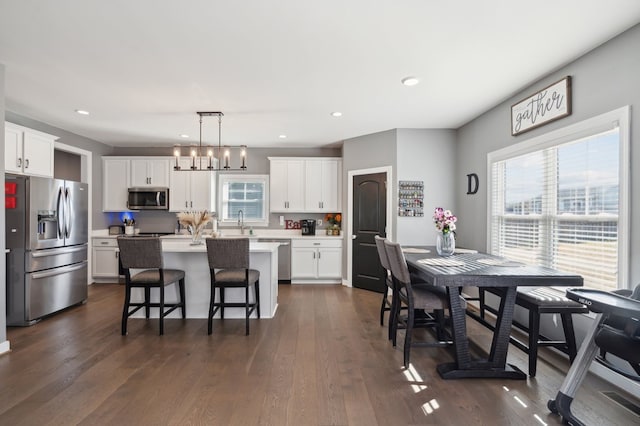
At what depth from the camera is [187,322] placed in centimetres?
349

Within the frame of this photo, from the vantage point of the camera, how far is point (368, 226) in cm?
502

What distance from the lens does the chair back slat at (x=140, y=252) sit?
310 cm

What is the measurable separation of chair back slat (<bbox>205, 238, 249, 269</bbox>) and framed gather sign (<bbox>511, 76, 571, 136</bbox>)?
3103 mm

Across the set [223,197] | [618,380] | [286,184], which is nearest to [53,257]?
[223,197]

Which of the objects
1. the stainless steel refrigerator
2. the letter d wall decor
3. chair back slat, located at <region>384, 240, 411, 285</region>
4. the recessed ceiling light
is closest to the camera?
chair back slat, located at <region>384, 240, 411, 285</region>

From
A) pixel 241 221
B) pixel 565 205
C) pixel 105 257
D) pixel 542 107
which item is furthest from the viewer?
pixel 241 221

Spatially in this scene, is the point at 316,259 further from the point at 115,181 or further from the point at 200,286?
the point at 115,181

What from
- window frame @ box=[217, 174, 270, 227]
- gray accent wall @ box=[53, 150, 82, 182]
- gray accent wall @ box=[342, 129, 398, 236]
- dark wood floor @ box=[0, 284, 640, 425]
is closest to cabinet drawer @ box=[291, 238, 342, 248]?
gray accent wall @ box=[342, 129, 398, 236]

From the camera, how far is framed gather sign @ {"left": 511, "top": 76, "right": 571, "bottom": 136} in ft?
8.64

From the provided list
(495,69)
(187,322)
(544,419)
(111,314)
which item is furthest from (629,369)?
(111,314)

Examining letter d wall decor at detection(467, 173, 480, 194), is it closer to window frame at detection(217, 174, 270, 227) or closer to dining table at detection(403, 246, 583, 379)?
dining table at detection(403, 246, 583, 379)

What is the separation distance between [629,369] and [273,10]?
11.4 ft

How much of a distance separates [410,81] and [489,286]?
78.9 inches

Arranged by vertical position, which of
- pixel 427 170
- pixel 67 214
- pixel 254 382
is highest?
pixel 427 170
